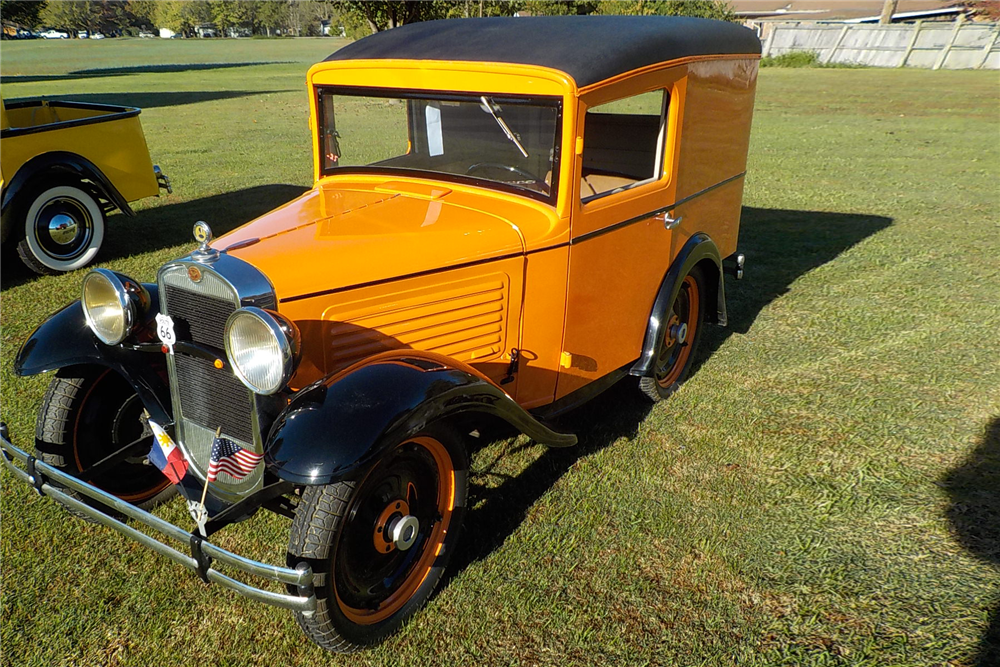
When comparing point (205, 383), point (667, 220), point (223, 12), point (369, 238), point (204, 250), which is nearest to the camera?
point (204, 250)

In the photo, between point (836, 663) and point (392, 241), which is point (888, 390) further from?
point (392, 241)

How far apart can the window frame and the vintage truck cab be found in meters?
0.01

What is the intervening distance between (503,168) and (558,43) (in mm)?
579

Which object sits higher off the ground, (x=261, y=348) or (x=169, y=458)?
(x=261, y=348)

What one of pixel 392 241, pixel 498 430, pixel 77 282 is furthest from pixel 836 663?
pixel 77 282

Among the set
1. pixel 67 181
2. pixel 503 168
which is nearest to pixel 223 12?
pixel 67 181

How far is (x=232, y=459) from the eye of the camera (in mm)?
2570

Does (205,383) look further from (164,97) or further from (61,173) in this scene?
(164,97)

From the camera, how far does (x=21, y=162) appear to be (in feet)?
19.3

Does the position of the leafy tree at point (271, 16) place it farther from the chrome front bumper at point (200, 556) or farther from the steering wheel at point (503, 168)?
the chrome front bumper at point (200, 556)

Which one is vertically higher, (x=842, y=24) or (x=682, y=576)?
(x=842, y=24)

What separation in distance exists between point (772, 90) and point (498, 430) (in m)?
21.7

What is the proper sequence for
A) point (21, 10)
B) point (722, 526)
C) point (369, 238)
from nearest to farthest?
point (369, 238), point (722, 526), point (21, 10)

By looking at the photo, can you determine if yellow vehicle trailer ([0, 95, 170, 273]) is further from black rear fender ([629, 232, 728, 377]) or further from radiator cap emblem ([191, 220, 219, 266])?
black rear fender ([629, 232, 728, 377])
